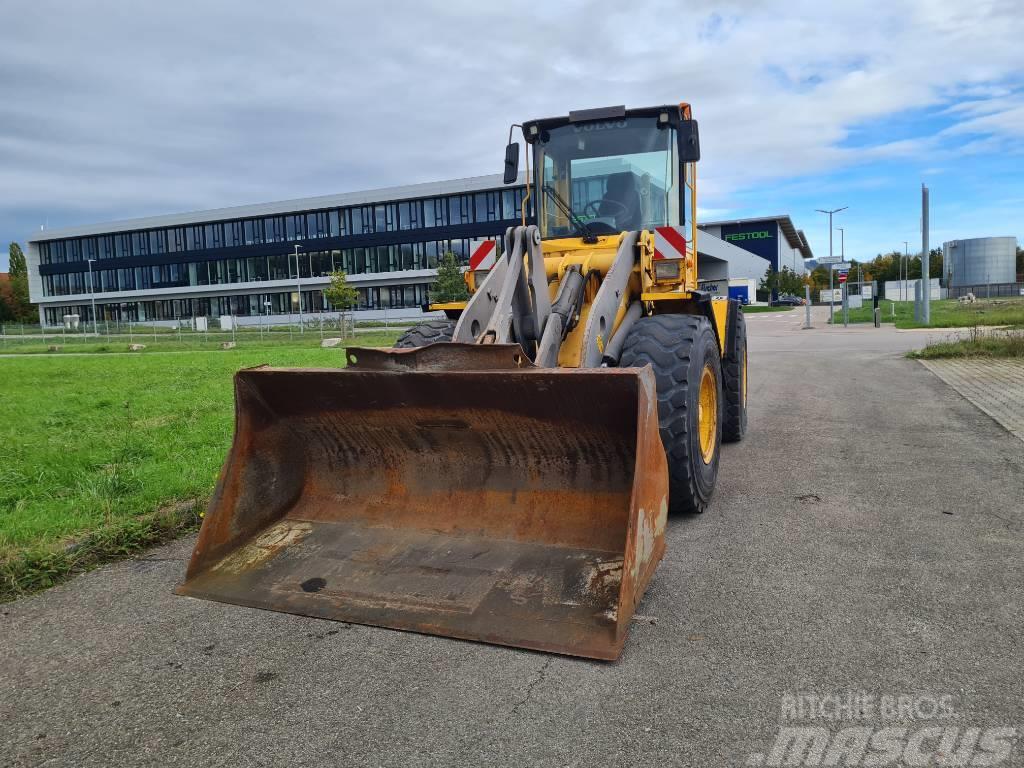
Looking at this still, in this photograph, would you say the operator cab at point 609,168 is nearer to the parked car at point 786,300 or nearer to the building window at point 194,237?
the building window at point 194,237

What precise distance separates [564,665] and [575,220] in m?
4.21

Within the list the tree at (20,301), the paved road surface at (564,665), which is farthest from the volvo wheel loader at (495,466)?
the tree at (20,301)

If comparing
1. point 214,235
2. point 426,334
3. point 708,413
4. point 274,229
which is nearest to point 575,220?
point 426,334

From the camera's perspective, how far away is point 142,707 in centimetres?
280

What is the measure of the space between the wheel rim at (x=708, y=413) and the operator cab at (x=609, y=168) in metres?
1.49

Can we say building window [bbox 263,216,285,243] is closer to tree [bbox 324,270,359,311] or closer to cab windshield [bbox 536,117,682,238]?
tree [bbox 324,270,359,311]

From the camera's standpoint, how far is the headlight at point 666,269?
5.68 m

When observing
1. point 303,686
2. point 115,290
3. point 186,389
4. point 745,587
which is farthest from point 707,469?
point 115,290

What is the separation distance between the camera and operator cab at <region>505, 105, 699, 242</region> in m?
6.24

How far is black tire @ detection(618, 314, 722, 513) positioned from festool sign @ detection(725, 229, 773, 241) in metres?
102

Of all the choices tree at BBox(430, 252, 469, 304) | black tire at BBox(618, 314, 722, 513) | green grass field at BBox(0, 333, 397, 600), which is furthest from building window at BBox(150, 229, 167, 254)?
black tire at BBox(618, 314, 722, 513)

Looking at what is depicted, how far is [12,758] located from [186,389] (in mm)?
10150

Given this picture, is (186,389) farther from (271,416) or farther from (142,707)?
(142,707)

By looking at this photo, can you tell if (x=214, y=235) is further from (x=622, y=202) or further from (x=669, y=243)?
(x=669, y=243)
